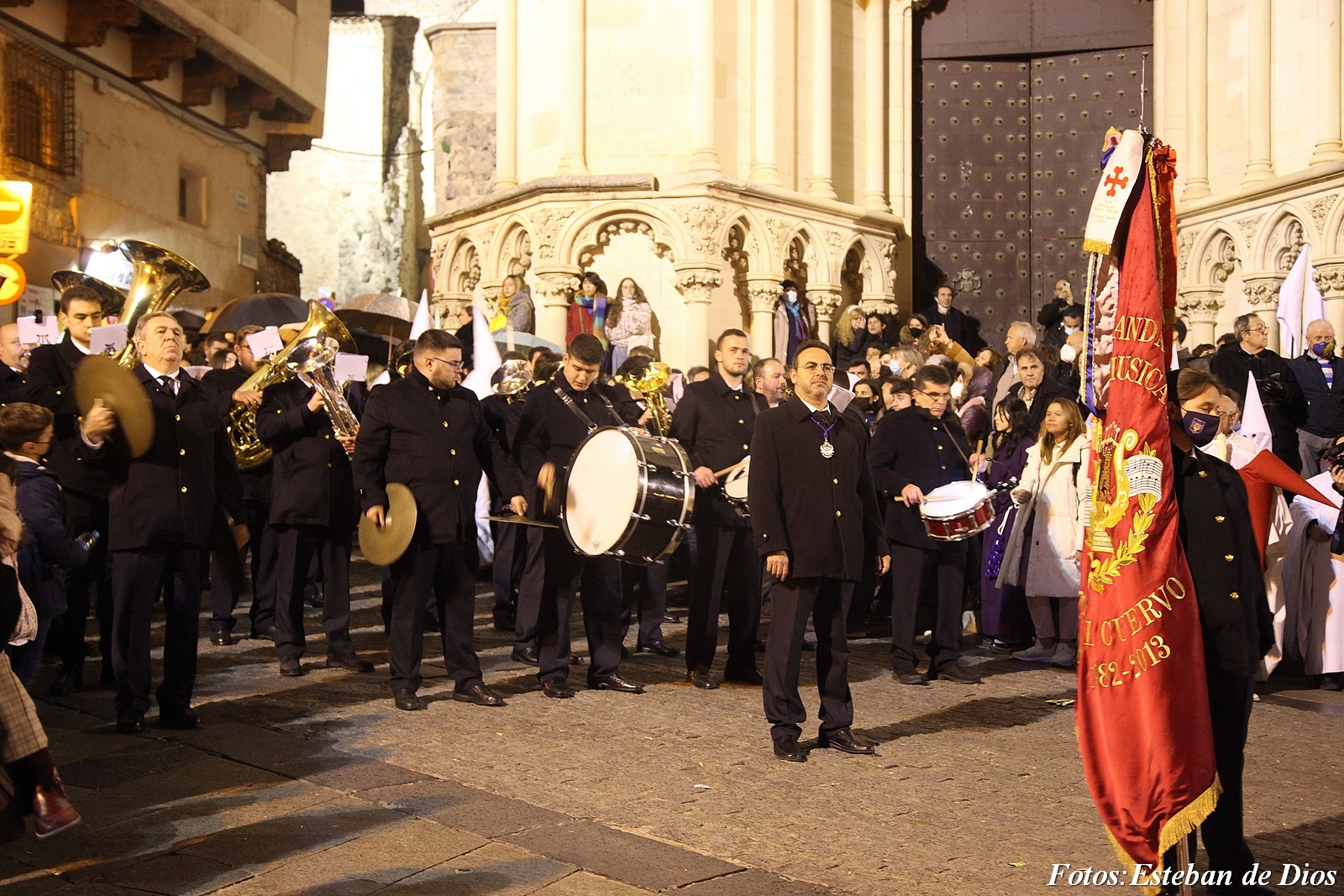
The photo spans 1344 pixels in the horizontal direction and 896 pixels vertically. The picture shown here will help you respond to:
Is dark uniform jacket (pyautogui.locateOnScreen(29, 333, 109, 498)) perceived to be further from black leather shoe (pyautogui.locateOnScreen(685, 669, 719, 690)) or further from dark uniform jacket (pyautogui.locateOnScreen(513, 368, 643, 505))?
black leather shoe (pyautogui.locateOnScreen(685, 669, 719, 690))

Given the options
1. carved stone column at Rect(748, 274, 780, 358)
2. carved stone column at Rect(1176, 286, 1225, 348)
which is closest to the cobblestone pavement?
carved stone column at Rect(748, 274, 780, 358)

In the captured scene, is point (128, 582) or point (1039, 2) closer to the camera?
point (128, 582)

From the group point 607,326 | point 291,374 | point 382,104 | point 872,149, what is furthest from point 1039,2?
point 382,104

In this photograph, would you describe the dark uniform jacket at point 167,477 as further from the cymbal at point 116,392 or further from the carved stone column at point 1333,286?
the carved stone column at point 1333,286

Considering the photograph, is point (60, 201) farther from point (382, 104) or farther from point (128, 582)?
point (382, 104)

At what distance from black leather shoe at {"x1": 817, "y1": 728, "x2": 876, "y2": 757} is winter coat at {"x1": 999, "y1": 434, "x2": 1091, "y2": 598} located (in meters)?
3.05

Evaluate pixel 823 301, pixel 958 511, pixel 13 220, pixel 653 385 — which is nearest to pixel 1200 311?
pixel 823 301

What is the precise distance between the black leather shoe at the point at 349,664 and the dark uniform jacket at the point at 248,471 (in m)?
1.90

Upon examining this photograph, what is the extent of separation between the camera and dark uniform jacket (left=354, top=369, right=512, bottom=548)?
8.12 metres

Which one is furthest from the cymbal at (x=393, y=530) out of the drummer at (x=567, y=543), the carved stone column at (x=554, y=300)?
the carved stone column at (x=554, y=300)

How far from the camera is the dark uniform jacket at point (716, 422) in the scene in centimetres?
950

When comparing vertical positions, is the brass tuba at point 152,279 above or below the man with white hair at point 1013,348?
above

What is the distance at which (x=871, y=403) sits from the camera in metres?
A: 13.4

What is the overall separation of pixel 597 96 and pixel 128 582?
12.0 m
